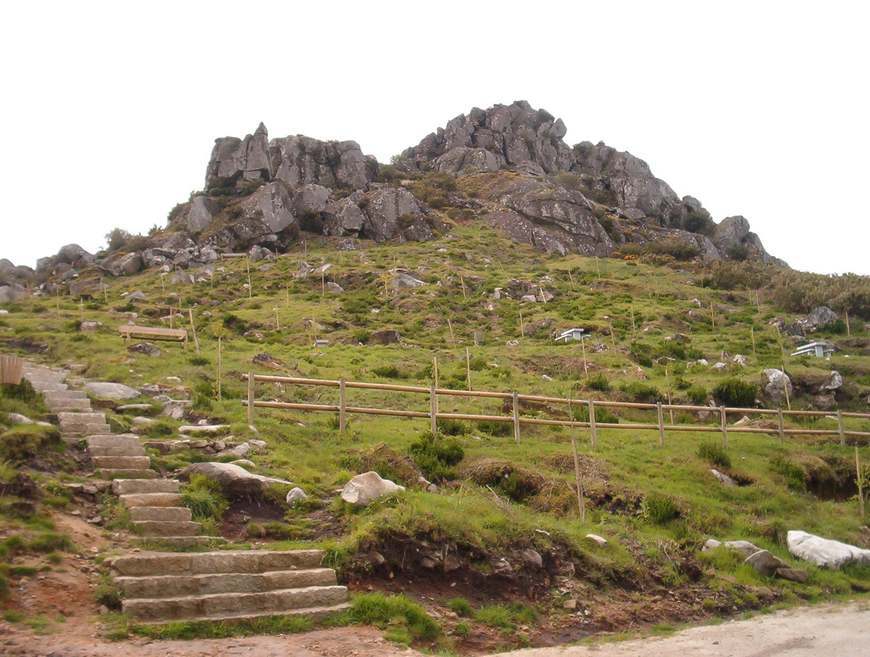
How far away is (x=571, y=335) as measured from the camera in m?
37.3

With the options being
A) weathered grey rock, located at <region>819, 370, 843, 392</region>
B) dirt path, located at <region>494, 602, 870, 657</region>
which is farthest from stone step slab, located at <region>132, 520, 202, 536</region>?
weathered grey rock, located at <region>819, 370, 843, 392</region>

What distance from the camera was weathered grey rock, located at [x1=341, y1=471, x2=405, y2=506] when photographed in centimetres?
1116

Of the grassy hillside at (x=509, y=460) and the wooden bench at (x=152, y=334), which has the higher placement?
the wooden bench at (x=152, y=334)

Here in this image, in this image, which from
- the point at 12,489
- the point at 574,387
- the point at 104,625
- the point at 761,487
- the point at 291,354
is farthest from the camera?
the point at 291,354

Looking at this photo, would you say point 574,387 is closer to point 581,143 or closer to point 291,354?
point 291,354

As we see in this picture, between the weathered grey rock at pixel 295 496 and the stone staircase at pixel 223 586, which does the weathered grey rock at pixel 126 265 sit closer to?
the weathered grey rock at pixel 295 496

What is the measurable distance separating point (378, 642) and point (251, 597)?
162 cm

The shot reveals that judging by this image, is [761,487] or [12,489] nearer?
[12,489]

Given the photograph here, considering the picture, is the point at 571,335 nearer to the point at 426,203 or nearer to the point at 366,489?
the point at 366,489

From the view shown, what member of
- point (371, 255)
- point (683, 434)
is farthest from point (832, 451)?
point (371, 255)

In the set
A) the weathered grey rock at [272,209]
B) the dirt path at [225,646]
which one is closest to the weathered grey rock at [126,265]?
the weathered grey rock at [272,209]

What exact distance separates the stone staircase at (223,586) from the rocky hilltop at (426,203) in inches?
1877

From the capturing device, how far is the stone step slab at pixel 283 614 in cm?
779

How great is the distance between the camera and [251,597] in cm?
830
